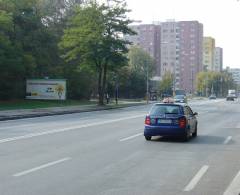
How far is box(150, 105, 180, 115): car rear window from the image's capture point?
1884 centimetres

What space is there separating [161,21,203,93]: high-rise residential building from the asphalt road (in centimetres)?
17237

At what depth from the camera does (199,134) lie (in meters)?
22.1

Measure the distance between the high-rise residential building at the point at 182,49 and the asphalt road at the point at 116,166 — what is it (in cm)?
17237

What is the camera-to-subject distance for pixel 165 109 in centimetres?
1903

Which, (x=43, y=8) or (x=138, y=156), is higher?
(x=43, y=8)

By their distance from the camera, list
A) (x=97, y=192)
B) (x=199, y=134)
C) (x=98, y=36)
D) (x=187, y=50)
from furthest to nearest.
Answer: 1. (x=187, y=50)
2. (x=98, y=36)
3. (x=199, y=134)
4. (x=97, y=192)

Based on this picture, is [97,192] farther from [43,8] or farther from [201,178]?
[43,8]

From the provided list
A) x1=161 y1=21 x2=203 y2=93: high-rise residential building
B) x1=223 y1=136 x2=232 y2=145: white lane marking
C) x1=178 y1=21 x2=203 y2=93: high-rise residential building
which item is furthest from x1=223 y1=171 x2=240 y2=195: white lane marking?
x1=178 y1=21 x2=203 y2=93: high-rise residential building

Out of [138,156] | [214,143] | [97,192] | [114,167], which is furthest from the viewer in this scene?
[214,143]

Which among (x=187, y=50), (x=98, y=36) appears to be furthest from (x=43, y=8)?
(x=187, y=50)

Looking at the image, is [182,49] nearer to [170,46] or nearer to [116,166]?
[170,46]

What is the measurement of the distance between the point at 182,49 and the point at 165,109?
17648 cm

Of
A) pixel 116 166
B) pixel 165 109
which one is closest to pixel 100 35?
pixel 165 109

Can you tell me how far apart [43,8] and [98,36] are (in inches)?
768
